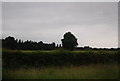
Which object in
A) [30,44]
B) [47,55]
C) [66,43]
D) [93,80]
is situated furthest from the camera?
[66,43]

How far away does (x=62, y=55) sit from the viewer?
14797 mm

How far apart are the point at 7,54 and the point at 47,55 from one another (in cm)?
322

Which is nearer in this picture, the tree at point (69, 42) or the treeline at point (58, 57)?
the treeline at point (58, 57)

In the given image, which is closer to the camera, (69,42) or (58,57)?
(58,57)

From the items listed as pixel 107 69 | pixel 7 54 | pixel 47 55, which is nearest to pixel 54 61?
pixel 47 55

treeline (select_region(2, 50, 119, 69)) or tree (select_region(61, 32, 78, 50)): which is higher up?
tree (select_region(61, 32, 78, 50))

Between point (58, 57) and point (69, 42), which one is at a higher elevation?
point (69, 42)

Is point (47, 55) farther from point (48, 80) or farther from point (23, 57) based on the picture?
point (48, 80)

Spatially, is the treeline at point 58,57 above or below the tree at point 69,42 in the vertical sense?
below

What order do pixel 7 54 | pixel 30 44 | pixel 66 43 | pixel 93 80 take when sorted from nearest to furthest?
pixel 93 80
pixel 7 54
pixel 30 44
pixel 66 43

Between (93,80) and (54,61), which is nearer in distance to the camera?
(93,80)

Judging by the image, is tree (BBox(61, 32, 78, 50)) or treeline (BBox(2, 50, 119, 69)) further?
tree (BBox(61, 32, 78, 50))

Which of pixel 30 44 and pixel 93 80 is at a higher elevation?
pixel 30 44

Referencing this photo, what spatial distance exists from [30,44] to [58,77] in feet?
66.7
